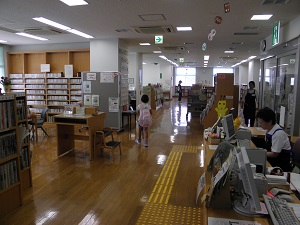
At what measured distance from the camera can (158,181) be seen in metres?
4.36

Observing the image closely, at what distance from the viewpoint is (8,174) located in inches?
131

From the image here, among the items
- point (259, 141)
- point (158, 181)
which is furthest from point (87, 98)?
point (259, 141)

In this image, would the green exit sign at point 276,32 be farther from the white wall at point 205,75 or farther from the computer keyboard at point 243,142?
the white wall at point 205,75

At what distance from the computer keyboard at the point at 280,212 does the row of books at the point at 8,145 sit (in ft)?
10.3

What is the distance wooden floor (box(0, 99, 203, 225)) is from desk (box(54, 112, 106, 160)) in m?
0.23

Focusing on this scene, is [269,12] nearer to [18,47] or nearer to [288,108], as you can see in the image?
[288,108]

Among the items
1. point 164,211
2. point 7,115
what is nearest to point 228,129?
point 164,211

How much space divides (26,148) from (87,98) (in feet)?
15.5

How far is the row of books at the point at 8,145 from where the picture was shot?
3236 millimetres

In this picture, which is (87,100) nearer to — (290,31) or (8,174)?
(8,174)

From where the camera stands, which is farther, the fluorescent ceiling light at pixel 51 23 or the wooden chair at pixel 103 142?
the fluorescent ceiling light at pixel 51 23

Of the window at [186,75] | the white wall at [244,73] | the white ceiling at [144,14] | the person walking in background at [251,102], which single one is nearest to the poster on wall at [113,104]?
the white ceiling at [144,14]

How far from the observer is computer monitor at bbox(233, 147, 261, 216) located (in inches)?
58.3

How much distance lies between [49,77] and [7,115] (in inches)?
267
